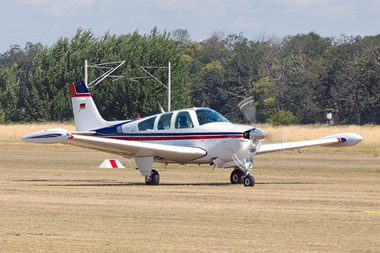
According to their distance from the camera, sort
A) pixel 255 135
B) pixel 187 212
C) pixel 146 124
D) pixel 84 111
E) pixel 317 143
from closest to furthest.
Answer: pixel 187 212
pixel 255 135
pixel 146 124
pixel 317 143
pixel 84 111

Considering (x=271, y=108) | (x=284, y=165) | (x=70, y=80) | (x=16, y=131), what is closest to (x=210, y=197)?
(x=284, y=165)

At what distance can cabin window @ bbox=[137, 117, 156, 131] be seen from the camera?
70.0ft

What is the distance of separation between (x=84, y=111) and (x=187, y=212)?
1112 centimetres

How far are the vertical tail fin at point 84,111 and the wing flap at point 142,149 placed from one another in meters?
2.69

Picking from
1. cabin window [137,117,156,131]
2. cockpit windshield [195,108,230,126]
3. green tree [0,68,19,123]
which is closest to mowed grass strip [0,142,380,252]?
cabin window [137,117,156,131]

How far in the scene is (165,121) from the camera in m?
21.1

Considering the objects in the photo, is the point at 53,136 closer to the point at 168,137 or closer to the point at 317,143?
the point at 168,137

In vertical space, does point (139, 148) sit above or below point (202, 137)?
below

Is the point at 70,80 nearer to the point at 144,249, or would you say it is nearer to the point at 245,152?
the point at 245,152

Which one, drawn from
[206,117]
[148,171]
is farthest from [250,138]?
[148,171]

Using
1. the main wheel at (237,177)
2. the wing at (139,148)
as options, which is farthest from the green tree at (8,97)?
the main wheel at (237,177)

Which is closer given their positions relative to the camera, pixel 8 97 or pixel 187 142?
pixel 187 142

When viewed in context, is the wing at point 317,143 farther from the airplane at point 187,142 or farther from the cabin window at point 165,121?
the cabin window at point 165,121

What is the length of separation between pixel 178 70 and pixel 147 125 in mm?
58205
